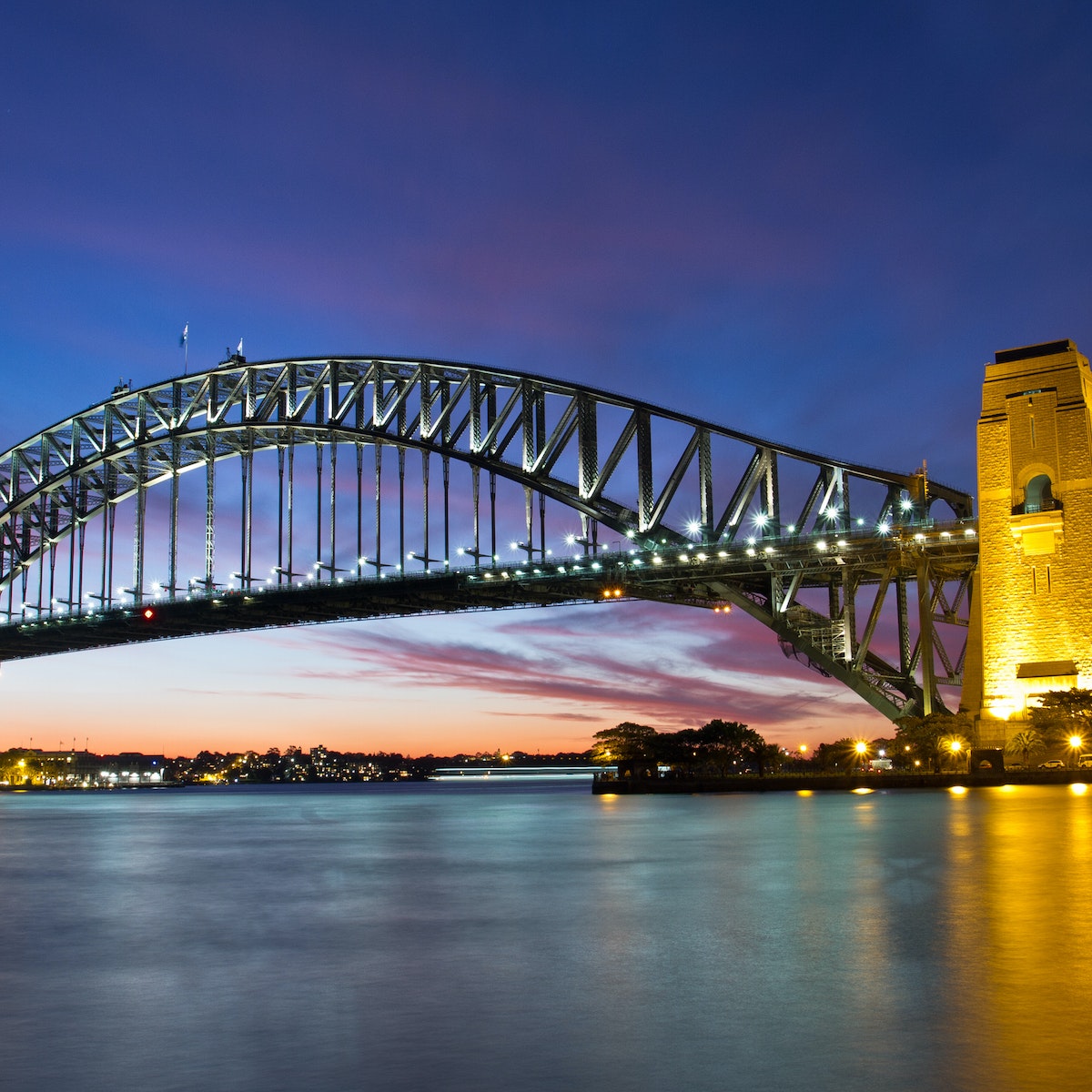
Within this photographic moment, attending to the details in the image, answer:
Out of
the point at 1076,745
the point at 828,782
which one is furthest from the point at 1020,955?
the point at 828,782

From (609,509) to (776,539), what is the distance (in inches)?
447

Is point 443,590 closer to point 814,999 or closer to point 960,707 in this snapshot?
point 960,707

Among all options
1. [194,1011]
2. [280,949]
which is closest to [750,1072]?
[194,1011]

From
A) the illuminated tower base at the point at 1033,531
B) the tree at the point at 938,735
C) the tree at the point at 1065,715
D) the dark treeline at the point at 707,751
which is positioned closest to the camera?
the tree at the point at 1065,715

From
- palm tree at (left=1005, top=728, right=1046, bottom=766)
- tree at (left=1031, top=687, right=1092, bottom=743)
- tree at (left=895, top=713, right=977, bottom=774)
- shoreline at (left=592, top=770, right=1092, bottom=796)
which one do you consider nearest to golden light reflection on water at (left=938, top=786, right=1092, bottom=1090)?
shoreline at (left=592, top=770, right=1092, bottom=796)

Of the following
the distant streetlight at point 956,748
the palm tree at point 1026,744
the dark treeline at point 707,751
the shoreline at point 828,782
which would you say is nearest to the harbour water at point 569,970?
the shoreline at point 828,782

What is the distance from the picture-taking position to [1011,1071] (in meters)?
7.29

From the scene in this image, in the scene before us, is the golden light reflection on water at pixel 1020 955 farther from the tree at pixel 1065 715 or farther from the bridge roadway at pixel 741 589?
the bridge roadway at pixel 741 589

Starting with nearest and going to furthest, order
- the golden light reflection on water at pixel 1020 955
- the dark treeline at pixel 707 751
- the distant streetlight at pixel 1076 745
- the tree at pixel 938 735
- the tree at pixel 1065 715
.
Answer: the golden light reflection on water at pixel 1020 955 < the distant streetlight at pixel 1076 745 < the tree at pixel 1065 715 < the tree at pixel 938 735 < the dark treeline at pixel 707 751

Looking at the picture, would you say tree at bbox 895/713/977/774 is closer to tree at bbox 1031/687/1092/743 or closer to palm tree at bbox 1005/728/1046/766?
palm tree at bbox 1005/728/1046/766

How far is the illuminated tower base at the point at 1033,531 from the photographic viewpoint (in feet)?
160

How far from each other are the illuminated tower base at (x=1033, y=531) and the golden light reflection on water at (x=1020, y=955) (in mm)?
26855

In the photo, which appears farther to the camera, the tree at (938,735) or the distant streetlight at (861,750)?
the distant streetlight at (861,750)

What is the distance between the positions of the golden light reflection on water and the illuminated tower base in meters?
26.9
